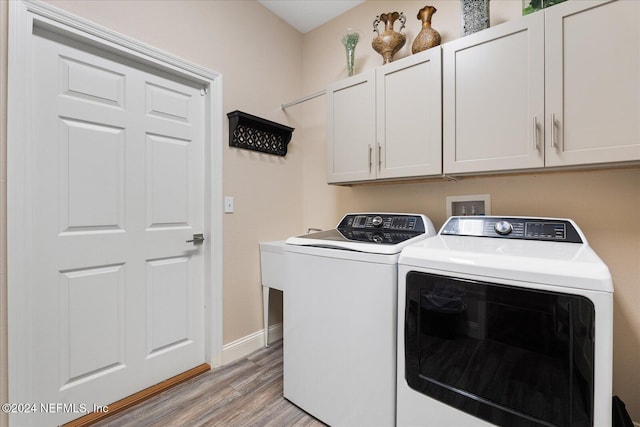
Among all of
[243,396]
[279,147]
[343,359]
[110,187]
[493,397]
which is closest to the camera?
[493,397]

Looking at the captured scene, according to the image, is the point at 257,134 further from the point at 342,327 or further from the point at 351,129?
the point at 342,327

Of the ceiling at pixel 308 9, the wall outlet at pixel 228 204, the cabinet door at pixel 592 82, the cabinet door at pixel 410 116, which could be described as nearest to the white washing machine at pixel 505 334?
the cabinet door at pixel 592 82

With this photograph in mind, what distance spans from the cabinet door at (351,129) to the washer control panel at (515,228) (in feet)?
1.94

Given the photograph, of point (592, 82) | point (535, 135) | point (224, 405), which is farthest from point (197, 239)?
point (592, 82)

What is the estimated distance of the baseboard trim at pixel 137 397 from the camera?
148 cm

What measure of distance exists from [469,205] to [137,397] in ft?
7.41

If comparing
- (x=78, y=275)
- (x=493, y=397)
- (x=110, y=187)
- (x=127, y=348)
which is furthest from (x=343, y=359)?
(x=110, y=187)

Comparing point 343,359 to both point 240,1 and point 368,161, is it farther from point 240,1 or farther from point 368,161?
point 240,1

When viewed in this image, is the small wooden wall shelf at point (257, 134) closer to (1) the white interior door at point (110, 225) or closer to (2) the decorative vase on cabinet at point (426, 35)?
(1) the white interior door at point (110, 225)

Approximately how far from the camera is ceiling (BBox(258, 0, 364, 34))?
2270 mm

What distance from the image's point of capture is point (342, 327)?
1.39 meters

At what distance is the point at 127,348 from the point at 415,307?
5.27 feet

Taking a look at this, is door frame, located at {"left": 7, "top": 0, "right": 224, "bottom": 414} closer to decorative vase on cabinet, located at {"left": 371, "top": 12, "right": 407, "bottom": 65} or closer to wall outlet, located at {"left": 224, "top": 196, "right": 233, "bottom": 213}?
wall outlet, located at {"left": 224, "top": 196, "right": 233, "bottom": 213}

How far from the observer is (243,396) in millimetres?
1712
